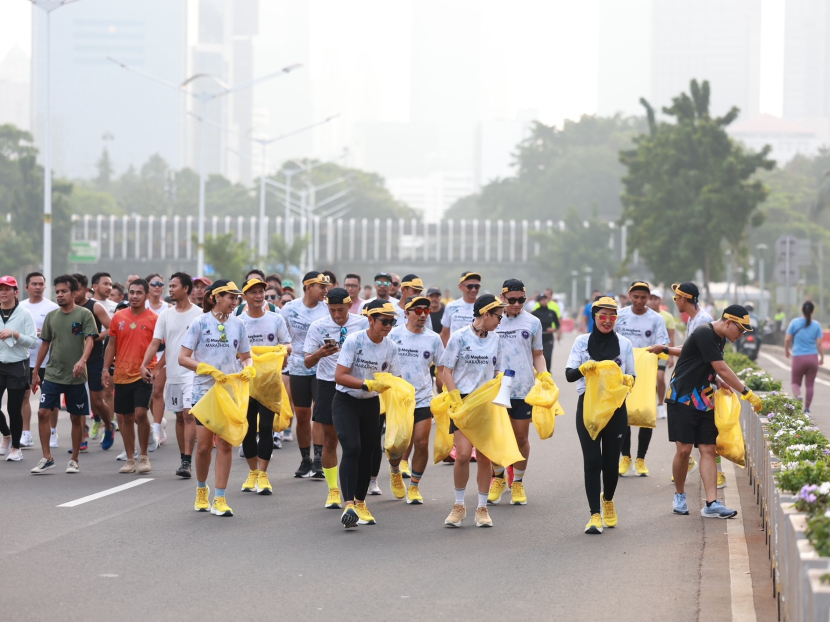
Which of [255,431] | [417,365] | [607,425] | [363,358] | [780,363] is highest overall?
[363,358]

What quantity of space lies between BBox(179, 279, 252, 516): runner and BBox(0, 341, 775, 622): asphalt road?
0.26m

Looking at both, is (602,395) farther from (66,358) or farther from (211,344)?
(66,358)

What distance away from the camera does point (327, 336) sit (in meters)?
10.4

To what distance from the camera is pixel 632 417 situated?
10.9m

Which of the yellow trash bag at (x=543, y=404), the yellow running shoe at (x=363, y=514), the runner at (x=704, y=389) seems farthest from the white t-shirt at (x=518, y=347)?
the yellow running shoe at (x=363, y=514)

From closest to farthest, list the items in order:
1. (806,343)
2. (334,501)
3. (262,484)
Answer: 1. (334,501)
2. (262,484)
3. (806,343)

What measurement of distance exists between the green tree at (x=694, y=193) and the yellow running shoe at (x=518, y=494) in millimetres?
34247

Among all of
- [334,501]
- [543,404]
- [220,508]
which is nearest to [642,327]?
[543,404]

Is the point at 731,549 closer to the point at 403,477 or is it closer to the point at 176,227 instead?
the point at 403,477

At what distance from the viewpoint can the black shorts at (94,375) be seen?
13.3m

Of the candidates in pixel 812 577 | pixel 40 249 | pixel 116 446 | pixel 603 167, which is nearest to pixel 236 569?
pixel 812 577

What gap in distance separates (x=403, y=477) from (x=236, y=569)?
404 cm

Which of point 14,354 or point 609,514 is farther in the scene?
point 14,354

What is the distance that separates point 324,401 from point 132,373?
2.44m
